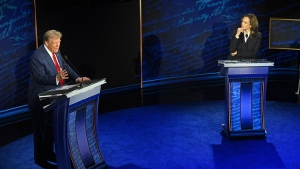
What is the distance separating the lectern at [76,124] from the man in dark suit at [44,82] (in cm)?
26

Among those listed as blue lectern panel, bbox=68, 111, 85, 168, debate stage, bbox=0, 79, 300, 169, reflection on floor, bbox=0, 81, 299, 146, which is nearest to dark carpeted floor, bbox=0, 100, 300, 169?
debate stage, bbox=0, 79, 300, 169

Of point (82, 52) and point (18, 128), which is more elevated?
point (82, 52)

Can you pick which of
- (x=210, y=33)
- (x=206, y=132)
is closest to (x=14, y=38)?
(x=206, y=132)

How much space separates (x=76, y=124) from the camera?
3.70 metres

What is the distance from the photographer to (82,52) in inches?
286

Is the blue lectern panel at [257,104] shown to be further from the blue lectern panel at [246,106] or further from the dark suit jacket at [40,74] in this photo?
the dark suit jacket at [40,74]

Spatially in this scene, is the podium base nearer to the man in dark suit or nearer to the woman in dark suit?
the woman in dark suit

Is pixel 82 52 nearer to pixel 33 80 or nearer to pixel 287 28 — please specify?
pixel 33 80

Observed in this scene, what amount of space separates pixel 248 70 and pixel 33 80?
8.29ft

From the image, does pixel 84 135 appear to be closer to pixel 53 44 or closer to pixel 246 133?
pixel 53 44

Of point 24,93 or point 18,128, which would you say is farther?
point 24,93

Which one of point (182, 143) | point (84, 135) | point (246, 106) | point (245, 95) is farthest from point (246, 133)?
point (84, 135)

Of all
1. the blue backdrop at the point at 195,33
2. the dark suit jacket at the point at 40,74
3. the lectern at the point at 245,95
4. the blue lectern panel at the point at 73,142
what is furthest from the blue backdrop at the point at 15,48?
the lectern at the point at 245,95

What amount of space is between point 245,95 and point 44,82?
98.3 inches
